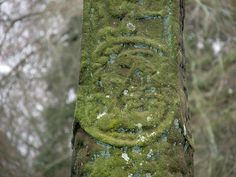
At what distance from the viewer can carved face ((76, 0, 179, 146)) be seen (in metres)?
2.84

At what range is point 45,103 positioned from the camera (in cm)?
1048

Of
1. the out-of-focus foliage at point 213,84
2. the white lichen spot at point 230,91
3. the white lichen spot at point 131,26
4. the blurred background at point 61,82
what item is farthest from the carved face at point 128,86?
the white lichen spot at point 230,91

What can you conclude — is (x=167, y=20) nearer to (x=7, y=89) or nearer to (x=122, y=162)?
(x=122, y=162)

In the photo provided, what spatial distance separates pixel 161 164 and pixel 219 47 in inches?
256

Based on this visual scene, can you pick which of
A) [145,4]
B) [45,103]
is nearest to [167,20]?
[145,4]

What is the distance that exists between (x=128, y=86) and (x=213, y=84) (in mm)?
6126

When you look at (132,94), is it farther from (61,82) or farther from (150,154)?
(61,82)

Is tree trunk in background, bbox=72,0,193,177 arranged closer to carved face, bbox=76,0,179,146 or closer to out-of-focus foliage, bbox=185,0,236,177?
carved face, bbox=76,0,179,146

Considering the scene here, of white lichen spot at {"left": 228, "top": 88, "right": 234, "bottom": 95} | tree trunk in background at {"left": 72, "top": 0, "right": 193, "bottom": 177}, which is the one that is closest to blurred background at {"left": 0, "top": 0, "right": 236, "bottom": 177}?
white lichen spot at {"left": 228, "top": 88, "right": 234, "bottom": 95}

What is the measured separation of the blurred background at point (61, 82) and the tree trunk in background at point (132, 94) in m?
4.06

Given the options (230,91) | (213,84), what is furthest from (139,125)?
(213,84)

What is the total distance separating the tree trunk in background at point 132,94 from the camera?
2.80 meters

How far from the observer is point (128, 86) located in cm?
292

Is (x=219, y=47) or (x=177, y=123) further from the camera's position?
(x=219, y=47)
